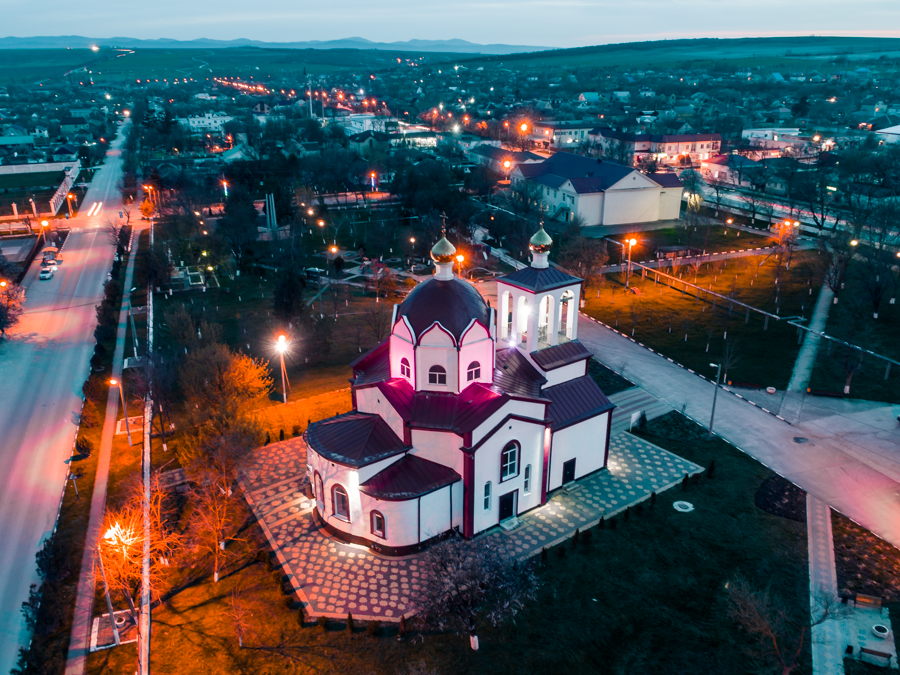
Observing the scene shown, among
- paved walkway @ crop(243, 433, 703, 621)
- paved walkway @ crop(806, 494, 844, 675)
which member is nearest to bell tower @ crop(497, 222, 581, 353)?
paved walkway @ crop(243, 433, 703, 621)

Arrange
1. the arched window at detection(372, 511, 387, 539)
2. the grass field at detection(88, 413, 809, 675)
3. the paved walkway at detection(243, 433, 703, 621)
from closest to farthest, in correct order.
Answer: the grass field at detection(88, 413, 809, 675)
the paved walkway at detection(243, 433, 703, 621)
the arched window at detection(372, 511, 387, 539)

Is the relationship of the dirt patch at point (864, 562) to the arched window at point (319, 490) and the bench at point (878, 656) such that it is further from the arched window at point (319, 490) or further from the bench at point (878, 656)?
the arched window at point (319, 490)

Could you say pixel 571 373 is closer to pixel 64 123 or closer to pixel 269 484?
pixel 269 484

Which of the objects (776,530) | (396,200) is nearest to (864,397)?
(776,530)

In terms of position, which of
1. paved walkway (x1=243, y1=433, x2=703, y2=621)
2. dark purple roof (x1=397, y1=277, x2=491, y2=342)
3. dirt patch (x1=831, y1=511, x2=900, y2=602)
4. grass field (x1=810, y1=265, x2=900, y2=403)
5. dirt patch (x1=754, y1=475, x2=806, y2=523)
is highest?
dark purple roof (x1=397, y1=277, x2=491, y2=342)

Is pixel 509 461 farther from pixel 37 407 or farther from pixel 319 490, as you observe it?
pixel 37 407

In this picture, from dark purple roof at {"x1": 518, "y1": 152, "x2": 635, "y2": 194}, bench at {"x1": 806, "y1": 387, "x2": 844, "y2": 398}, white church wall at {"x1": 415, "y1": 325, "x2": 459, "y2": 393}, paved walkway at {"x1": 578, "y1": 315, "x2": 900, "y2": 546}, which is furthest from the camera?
dark purple roof at {"x1": 518, "y1": 152, "x2": 635, "y2": 194}

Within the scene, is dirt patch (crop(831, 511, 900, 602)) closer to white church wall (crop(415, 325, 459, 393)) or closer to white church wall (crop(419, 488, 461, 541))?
white church wall (crop(419, 488, 461, 541))
